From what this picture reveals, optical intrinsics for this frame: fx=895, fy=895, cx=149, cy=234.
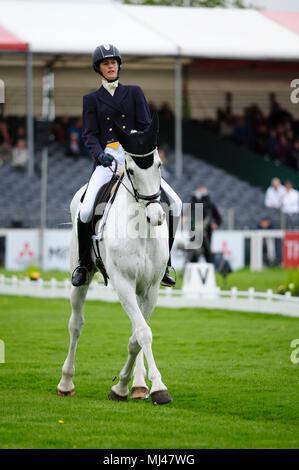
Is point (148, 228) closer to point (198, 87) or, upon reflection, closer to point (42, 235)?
point (42, 235)

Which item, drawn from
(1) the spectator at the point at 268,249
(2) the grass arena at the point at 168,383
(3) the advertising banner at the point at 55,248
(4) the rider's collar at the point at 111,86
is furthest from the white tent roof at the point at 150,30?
(4) the rider's collar at the point at 111,86

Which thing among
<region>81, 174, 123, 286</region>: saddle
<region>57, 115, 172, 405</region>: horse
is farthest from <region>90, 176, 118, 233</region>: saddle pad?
<region>57, 115, 172, 405</region>: horse

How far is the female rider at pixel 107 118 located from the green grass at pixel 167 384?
4.27 feet

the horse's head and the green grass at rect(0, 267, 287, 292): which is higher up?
the horse's head

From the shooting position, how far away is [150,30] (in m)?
32.8

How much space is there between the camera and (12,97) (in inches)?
1492

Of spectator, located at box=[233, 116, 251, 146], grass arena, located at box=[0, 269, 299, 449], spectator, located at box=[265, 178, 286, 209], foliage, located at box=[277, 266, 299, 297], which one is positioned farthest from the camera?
spectator, located at box=[233, 116, 251, 146]

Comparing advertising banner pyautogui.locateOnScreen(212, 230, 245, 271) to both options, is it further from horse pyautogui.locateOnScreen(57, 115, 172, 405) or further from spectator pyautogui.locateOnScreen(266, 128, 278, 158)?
horse pyautogui.locateOnScreen(57, 115, 172, 405)

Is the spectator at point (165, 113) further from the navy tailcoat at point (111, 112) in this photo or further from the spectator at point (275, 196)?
the navy tailcoat at point (111, 112)

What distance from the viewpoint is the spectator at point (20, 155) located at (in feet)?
101

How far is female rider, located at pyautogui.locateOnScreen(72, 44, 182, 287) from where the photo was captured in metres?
9.10

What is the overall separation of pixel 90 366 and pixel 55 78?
31.8m

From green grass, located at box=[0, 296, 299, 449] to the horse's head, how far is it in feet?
5.88
